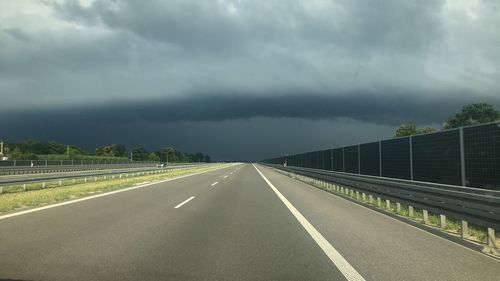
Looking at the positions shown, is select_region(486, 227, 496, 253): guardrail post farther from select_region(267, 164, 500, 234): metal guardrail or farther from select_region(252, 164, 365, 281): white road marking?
select_region(252, 164, 365, 281): white road marking

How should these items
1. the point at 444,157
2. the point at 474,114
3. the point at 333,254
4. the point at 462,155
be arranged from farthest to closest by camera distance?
the point at 474,114
the point at 444,157
the point at 462,155
the point at 333,254

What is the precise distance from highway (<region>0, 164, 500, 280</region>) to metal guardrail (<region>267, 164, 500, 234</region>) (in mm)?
701

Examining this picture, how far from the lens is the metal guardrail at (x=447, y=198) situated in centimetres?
912

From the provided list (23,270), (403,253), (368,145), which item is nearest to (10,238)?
(23,270)

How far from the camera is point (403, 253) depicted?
8.54m

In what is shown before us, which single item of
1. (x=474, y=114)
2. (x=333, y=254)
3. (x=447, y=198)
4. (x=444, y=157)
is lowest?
(x=333, y=254)

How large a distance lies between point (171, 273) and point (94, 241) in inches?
124

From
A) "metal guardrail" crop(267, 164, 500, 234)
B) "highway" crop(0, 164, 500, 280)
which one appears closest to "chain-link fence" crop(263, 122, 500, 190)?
"metal guardrail" crop(267, 164, 500, 234)

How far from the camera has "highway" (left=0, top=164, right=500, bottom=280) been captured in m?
6.95

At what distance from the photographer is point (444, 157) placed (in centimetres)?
1516

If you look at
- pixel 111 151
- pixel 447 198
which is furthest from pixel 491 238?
pixel 111 151

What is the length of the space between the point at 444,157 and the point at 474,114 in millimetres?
72127

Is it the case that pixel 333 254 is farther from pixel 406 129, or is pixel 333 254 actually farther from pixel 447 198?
pixel 406 129

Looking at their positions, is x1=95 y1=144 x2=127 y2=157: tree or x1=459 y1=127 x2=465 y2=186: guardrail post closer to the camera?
x1=459 y1=127 x2=465 y2=186: guardrail post
